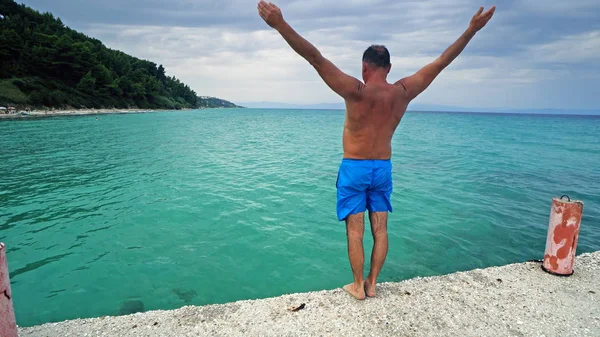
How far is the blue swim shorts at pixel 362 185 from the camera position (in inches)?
133

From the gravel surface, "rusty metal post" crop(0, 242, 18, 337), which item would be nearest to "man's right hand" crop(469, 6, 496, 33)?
the gravel surface

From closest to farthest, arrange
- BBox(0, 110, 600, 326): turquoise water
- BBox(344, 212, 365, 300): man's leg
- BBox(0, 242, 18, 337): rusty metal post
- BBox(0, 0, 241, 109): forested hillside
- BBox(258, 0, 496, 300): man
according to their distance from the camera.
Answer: BBox(0, 242, 18, 337): rusty metal post < BBox(258, 0, 496, 300): man < BBox(344, 212, 365, 300): man's leg < BBox(0, 110, 600, 326): turquoise water < BBox(0, 0, 241, 109): forested hillside

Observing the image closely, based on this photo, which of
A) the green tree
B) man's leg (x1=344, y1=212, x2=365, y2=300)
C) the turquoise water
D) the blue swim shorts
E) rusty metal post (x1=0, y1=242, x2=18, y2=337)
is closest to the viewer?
rusty metal post (x1=0, y1=242, x2=18, y2=337)

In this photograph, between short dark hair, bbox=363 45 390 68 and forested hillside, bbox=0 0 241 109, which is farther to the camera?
forested hillside, bbox=0 0 241 109

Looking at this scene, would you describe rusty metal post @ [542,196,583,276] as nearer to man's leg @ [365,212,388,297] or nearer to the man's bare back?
man's leg @ [365,212,388,297]

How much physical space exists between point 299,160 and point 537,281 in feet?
44.4

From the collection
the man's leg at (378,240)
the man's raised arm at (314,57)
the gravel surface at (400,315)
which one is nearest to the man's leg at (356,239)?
the man's leg at (378,240)

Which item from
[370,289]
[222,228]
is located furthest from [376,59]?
[222,228]

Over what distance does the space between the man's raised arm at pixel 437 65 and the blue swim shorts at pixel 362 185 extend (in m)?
0.82

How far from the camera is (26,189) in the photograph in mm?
10289

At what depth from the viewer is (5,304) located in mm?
2531

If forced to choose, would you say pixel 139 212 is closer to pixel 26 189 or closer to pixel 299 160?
pixel 26 189

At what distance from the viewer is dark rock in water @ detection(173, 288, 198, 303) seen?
191 inches

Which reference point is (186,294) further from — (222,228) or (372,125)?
(372,125)
